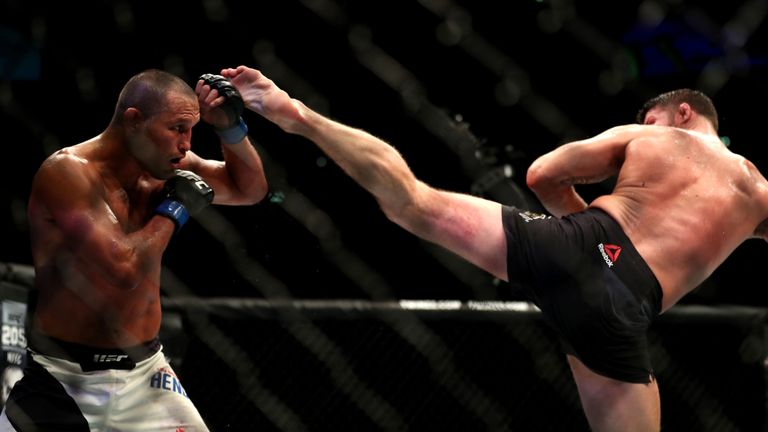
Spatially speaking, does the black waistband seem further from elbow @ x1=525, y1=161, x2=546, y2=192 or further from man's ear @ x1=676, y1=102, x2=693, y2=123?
man's ear @ x1=676, y1=102, x2=693, y2=123

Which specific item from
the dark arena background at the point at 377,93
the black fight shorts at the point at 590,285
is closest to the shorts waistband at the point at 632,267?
the black fight shorts at the point at 590,285

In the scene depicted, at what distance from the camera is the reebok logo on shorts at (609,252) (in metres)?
2.12

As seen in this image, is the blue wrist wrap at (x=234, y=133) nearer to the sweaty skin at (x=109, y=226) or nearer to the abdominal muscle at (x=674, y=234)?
the sweaty skin at (x=109, y=226)

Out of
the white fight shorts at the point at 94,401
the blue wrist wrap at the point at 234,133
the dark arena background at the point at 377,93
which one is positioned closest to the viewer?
the white fight shorts at the point at 94,401

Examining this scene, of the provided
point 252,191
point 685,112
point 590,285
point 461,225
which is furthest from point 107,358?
point 685,112

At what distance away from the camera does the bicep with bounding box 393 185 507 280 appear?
203cm

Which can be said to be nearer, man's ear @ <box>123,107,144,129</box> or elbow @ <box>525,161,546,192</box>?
man's ear @ <box>123,107,144,129</box>

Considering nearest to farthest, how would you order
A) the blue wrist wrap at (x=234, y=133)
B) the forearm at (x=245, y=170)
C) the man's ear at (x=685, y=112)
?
the blue wrist wrap at (x=234, y=133) < the forearm at (x=245, y=170) < the man's ear at (x=685, y=112)

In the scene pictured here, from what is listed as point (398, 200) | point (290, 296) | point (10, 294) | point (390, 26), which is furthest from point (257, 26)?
point (398, 200)

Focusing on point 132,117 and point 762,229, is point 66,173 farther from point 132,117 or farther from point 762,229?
point 762,229

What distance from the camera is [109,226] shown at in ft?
6.47

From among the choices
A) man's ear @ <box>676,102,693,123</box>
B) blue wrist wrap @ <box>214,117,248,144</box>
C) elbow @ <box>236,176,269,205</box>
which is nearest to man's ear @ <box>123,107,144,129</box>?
blue wrist wrap @ <box>214,117,248,144</box>

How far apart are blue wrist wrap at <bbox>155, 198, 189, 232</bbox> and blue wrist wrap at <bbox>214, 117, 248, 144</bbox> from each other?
269mm

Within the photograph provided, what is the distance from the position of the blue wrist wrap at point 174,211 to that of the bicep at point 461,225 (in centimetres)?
52
